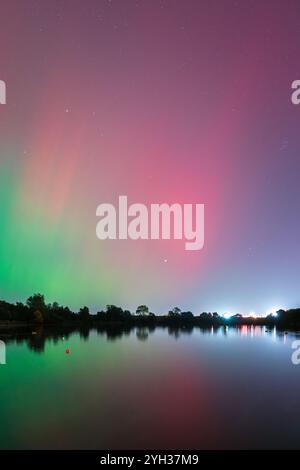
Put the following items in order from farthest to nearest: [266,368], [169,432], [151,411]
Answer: [266,368] < [151,411] < [169,432]

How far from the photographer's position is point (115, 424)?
3042cm

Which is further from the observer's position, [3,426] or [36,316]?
[36,316]

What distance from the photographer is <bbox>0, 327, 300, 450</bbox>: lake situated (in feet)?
88.6

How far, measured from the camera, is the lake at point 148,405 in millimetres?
27016

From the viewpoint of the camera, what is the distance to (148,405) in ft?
122

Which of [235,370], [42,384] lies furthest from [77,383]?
[235,370]

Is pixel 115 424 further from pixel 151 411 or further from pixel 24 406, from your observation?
pixel 24 406

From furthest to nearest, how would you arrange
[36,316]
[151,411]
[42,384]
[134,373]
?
[36,316], [134,373], [42,384], [151,411]

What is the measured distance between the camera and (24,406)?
3619 cm
